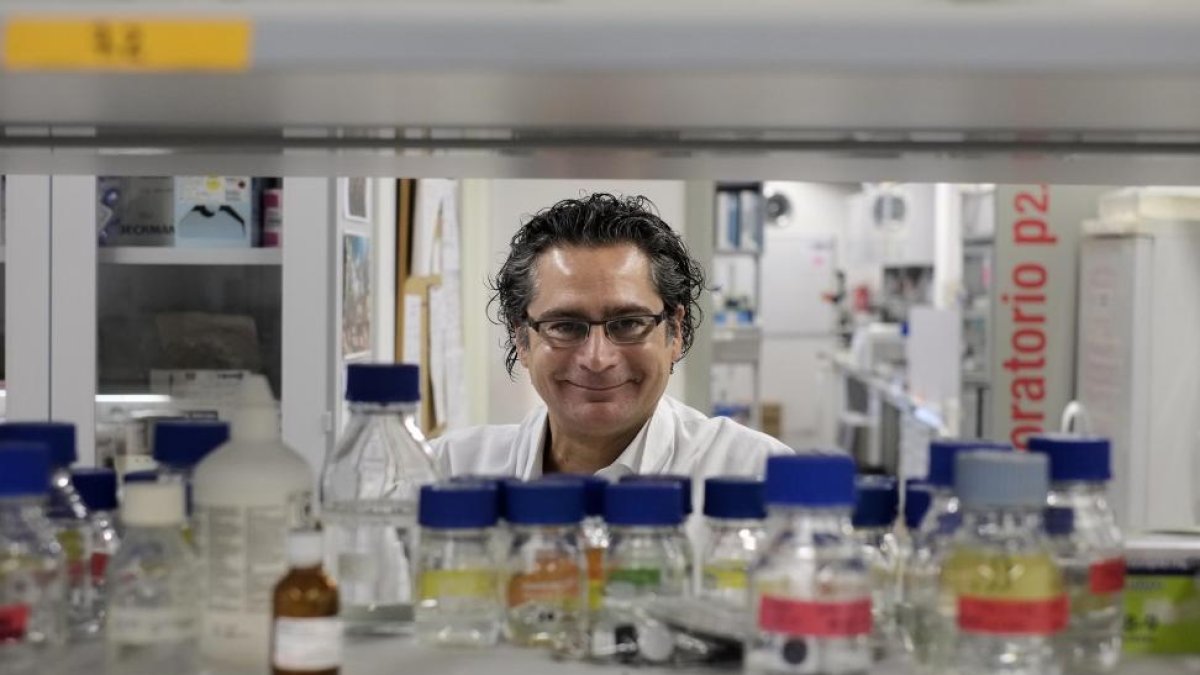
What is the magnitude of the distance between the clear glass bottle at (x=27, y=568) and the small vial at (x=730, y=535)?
1.70 feet

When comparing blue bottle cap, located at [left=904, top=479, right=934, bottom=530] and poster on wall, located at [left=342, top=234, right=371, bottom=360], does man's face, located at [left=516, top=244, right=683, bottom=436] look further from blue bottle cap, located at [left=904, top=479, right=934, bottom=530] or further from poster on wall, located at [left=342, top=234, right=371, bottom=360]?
blue bottle cap, located at [left=904, top=479, right=934, bottom=530]

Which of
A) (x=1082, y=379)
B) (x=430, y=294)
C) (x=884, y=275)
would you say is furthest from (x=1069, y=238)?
(x=884, y=275)

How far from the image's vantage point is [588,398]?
2352 millimetres

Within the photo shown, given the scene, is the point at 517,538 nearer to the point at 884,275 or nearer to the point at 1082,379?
the point at 1082,379

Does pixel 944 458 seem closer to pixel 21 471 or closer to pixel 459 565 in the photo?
pixel 459 565

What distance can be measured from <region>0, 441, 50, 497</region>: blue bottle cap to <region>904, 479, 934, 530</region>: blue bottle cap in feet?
2.33

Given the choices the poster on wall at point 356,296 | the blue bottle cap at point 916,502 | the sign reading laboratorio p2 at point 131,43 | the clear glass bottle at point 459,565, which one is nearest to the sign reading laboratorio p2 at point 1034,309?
the poster on wall at point 356,296

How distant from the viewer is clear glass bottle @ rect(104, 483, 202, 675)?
0.99m

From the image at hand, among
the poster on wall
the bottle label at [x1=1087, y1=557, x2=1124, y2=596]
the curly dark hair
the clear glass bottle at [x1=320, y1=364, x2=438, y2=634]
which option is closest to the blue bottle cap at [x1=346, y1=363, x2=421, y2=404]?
the clear glass bottle at [x1=320, y1=364, x2=438, y2=634]

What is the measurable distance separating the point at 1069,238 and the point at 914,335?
132 inches

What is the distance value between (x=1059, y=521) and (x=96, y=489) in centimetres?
82

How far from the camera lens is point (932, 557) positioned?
41.8 inches

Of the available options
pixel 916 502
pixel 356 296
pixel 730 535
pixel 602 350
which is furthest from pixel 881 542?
pixel 356 296

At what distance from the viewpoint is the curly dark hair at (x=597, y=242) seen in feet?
7.82
